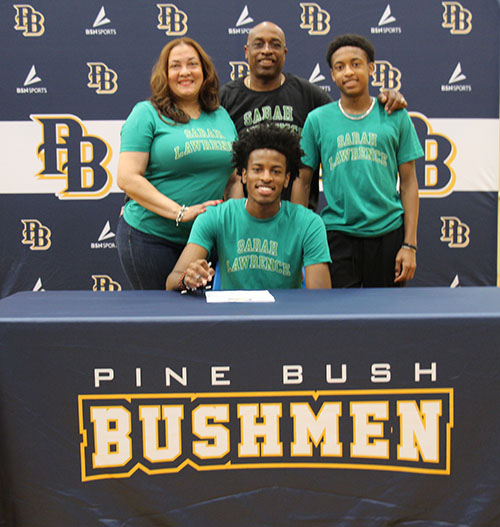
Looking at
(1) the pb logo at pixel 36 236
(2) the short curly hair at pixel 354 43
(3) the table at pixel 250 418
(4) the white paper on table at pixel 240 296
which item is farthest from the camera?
(1) the pb logo at pixel 36 236

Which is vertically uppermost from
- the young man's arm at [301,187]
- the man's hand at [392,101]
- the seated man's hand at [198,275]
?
the man's hand at [392,101]

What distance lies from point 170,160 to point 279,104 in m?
0.50

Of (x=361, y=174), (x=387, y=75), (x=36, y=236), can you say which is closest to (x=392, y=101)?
(x=361, y=174)

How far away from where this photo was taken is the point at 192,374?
43.0 inches

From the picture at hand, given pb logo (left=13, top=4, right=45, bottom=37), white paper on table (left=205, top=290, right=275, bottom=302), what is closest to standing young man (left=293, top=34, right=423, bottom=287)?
white paper on table (left=205, top=290, right=275, bottom=302)

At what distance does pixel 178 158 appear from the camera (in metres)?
1.74

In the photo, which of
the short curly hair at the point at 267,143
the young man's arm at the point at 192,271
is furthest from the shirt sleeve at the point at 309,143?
the young man's arm at the point at 192,271

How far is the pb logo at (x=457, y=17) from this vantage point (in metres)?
3.28

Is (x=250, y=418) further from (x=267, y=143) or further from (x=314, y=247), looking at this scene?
(x=267, y=143)

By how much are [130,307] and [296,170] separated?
2.73ft

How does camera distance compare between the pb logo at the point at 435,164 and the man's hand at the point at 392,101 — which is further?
the pb logo at the point at 435,164

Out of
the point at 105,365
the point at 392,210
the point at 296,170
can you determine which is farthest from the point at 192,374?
the point at 392,210

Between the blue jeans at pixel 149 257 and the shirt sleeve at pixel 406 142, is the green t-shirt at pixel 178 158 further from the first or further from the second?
the shirt sleeve at pixel 406 142

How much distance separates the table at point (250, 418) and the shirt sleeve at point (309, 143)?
917mm
